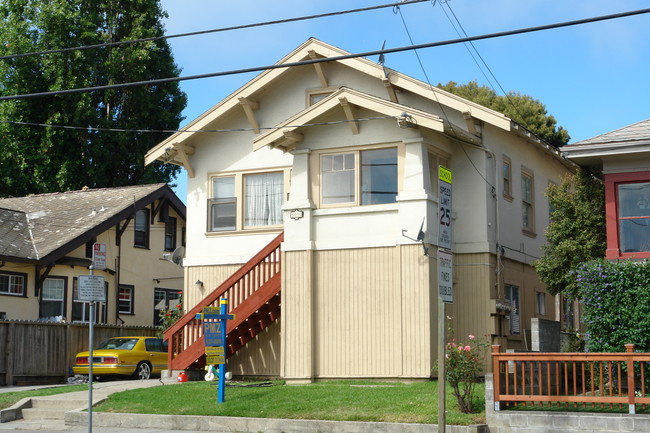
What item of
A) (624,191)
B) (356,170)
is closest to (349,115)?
(356,170)

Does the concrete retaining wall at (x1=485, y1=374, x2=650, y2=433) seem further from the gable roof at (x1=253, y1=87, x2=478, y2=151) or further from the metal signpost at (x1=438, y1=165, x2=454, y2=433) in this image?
the gable roof at (x1=253, y1=87, x2=478, y2=151)

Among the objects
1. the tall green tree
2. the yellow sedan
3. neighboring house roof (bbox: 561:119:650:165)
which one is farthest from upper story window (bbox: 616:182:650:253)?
the tall green tree

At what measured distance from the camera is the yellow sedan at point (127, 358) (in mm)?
26969

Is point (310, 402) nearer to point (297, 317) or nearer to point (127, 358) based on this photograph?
point (297, 317)

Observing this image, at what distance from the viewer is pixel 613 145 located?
65.4 feet

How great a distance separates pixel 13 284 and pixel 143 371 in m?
5.84

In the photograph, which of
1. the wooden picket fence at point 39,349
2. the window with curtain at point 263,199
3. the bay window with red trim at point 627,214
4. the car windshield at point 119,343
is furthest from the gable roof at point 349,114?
the wooden picket fence at point 39,349

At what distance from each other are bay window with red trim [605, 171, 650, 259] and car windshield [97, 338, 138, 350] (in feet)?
48.8

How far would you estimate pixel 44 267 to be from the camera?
30.7 m

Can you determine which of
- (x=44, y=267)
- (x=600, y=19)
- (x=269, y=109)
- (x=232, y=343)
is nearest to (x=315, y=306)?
(x=232, y=343)

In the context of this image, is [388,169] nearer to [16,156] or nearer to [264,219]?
[264,219]

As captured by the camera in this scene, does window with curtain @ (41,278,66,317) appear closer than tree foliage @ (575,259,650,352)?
No

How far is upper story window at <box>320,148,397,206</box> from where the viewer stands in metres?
21.0

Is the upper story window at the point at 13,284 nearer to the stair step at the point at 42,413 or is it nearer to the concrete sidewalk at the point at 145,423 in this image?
the concrete sidewalk at the point at 145,423
